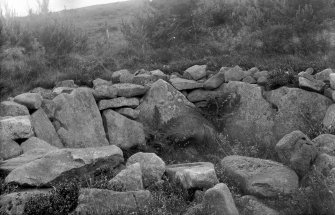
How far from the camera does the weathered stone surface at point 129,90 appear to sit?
10.9m

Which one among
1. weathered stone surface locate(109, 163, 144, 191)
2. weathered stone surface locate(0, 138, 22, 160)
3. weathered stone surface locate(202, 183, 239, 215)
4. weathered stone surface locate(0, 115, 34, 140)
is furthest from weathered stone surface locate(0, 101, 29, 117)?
weathered stone surface locate(202, 183, 239, 215)

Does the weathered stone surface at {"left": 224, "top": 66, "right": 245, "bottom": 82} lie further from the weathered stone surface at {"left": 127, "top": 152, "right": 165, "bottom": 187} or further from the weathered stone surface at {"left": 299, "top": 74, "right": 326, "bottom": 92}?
the weathered stone surface at {"left": 127, "top": 152, "right": 165, "bottom": 187}

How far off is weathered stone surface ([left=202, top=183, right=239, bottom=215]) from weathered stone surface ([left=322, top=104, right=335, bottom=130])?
485cm

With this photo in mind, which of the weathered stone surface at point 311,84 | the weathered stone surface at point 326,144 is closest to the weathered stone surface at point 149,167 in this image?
the weathered stone surface at point 326,144

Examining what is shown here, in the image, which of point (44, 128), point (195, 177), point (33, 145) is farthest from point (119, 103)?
point (195, 177)

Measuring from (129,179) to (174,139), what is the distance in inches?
Answer: 160

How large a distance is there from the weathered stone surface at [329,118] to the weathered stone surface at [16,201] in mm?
6268

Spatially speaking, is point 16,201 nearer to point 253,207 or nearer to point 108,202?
point 108,202

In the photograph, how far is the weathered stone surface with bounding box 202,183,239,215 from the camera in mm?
5480

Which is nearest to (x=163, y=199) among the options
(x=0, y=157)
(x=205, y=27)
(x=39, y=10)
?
(x=0, y=157)

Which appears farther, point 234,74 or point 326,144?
point 234,74

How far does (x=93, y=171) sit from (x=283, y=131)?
5.24m

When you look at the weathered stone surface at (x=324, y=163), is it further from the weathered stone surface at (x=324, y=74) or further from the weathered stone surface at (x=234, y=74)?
the weathered stone surface at (x=234, y=74)

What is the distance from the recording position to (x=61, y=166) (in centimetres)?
677
